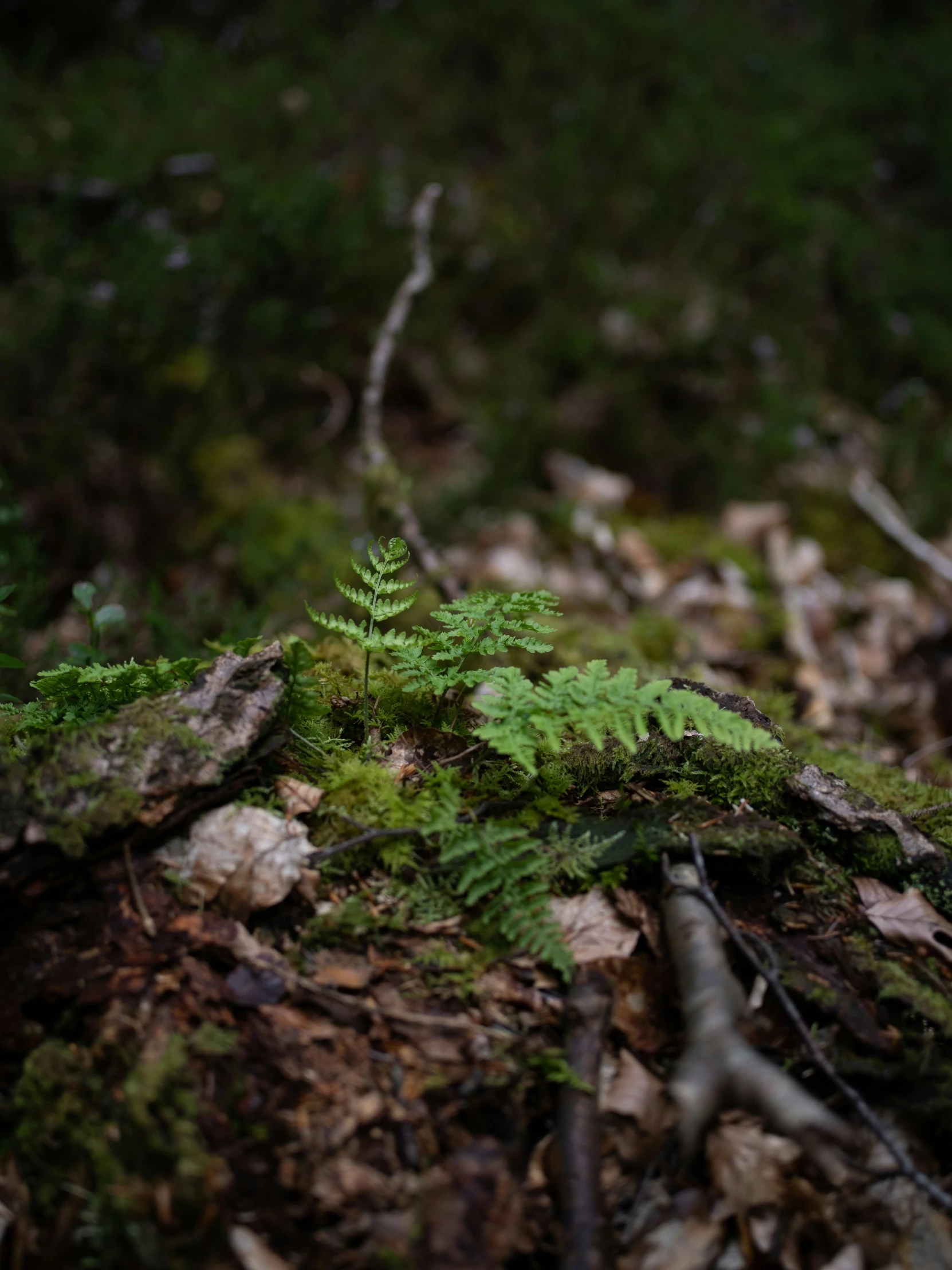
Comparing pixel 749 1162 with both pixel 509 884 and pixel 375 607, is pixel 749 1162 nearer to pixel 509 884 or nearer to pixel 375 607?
pixel 509 884

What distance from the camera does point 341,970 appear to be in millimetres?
1530

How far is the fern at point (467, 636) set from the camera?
1.95 metres

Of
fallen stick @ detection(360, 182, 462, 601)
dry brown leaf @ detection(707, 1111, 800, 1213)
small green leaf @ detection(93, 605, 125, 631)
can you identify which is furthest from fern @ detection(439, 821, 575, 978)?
fallen stick @ detection(360, 182, 462, 601)

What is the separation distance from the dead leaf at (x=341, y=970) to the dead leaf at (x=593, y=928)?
1.36 ft

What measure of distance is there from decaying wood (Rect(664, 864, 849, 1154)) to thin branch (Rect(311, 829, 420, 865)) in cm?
60

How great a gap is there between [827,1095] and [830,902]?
0.45 metres

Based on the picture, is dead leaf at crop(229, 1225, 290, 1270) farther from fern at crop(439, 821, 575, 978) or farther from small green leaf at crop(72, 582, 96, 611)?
small green leaf at crop(72, 582, 96, 611)

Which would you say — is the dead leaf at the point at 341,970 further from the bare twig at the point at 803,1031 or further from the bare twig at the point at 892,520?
the bare twig at the point at 892,520

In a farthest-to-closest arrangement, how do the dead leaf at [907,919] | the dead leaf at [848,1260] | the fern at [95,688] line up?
the fern at [95,688] → the dead leaf at [907,919] → the dead leaf at [848,1260]

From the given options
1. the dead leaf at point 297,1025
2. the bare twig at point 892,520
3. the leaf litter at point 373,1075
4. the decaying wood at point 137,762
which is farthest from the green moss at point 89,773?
the bare twig at point 892,520

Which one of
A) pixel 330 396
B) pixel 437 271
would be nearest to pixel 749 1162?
pixel 330 396

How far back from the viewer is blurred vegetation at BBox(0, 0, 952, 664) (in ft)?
15.2

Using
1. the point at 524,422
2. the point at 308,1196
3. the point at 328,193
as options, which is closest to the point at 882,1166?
the point at 308,1196

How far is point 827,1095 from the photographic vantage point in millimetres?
1455
